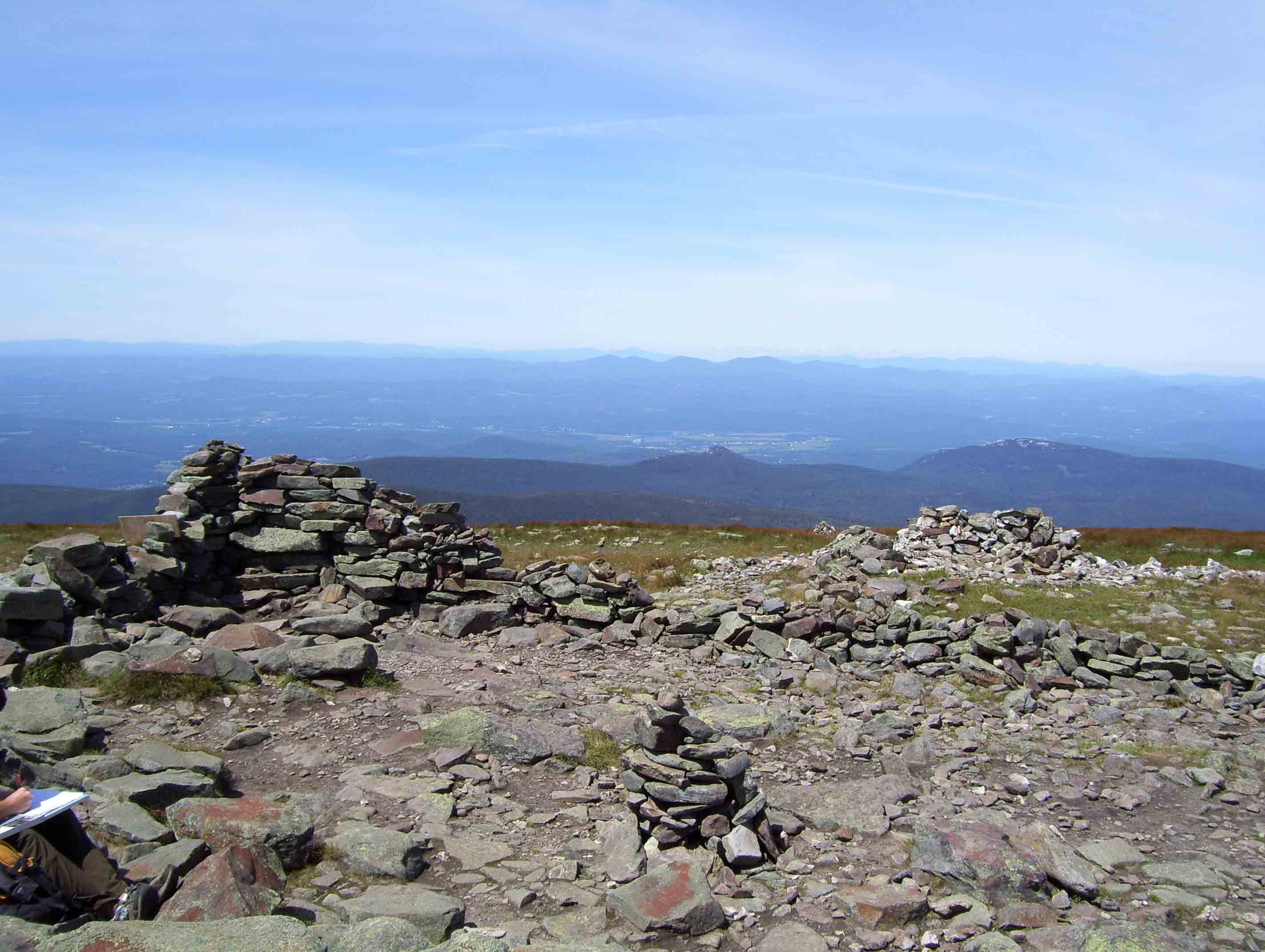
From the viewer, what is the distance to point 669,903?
8258 millimetres

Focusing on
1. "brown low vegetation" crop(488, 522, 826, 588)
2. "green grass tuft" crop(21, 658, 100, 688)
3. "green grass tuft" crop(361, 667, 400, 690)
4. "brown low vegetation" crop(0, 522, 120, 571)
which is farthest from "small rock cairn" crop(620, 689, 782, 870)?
"brown low vegetation" crop(0, 522, 120, 571)

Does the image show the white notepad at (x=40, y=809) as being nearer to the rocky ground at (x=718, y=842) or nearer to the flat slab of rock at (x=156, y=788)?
the rocky ground at (x=718, y=842)

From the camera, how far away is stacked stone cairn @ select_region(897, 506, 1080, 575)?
27438 mm

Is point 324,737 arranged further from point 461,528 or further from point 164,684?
point 461,528

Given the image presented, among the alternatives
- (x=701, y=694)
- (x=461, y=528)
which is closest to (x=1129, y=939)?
(x=701, y=694)

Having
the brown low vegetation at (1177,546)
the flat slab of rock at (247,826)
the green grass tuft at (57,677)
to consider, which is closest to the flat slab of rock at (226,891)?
the flat slab of rock at (247,826)

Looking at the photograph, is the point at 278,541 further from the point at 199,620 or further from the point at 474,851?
the point at 474,851

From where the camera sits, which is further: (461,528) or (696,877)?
(461,528)

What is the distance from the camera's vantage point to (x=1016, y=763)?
13164 millimetres

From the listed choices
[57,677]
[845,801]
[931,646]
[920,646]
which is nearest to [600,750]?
[845,801]

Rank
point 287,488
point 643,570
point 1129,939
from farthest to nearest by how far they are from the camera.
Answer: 1. point 643,570
2. point 287,488
3. point 1129,939

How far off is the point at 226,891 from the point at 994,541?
28.1 meters

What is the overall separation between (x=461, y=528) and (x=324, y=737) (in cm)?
1089

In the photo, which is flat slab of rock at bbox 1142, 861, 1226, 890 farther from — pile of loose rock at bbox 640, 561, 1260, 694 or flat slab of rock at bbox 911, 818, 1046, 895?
pile of loose rock at bbox 640, 561, 1260, 694
